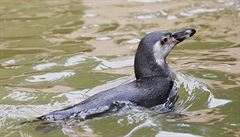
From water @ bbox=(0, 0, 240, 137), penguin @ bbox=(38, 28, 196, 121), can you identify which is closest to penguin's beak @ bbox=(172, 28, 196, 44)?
penguin @ bbox=(38, 28, 196, 121)

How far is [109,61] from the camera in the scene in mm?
9312

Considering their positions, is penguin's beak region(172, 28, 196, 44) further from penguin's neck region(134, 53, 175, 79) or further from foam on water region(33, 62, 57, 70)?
foam on water region(33, 62, 57, 70)

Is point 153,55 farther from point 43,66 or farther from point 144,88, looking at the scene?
point 43,66

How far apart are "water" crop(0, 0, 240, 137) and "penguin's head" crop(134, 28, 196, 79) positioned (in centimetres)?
39

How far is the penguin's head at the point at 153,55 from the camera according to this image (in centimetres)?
750

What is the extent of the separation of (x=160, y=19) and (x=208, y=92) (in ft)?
13.8

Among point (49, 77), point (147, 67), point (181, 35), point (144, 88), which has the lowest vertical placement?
point (49, 77)

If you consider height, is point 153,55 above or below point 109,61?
above

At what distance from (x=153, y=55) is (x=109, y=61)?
1832mm

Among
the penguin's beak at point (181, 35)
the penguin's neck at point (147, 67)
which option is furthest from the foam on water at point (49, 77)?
the penguin's beak at point (181, 35)

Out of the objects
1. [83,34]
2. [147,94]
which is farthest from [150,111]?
[83,34]

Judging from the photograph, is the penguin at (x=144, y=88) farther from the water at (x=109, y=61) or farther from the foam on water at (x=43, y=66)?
the foam on water at (x=43, y=66)

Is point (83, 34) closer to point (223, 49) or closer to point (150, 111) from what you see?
point (223, 49)

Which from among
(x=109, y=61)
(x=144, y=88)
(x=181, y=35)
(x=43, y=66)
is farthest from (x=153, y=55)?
(x=43, y=66)
